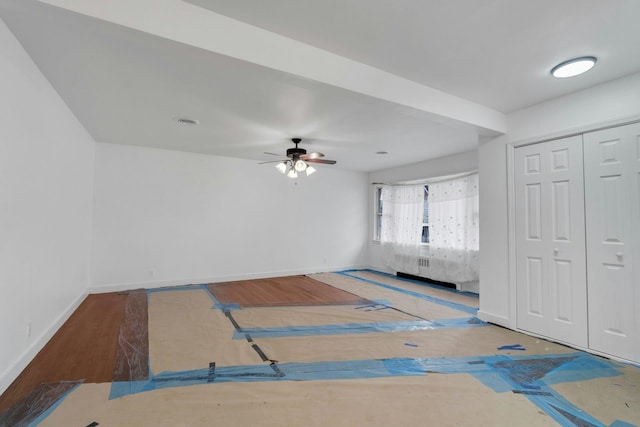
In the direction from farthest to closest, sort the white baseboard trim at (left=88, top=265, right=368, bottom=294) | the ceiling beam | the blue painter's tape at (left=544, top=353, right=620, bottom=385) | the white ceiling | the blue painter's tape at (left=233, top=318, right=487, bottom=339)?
the white baseboard trim at (left=88, top=265, right=368, bottom=294) → the blue painter's tape at (left=233, top=318, right=487, bottom=339) → the blue painter's tape at (left=544, top=353, right=620, bottom=385) → the white ceiling → the ceiling beam

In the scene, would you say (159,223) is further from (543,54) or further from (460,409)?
(543,54)

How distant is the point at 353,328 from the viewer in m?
3.21

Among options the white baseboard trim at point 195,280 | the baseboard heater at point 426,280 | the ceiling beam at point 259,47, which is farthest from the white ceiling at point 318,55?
the baseboard heater at point 426,280

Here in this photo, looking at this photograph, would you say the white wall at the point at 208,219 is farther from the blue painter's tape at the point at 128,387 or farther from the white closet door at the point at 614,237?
the white closet door at the point at 614,237

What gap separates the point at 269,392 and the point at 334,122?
2921 mm

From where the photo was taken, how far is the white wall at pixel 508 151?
2.57 metres

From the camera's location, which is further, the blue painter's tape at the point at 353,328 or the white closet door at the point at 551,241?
the blue painter's tape at the point at 353,328

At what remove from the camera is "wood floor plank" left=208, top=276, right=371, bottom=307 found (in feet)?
13.8

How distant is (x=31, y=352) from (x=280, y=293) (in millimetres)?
2914

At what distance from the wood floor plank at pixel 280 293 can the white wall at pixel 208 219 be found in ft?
1.76

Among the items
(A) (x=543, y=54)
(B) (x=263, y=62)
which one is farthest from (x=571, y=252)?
(B) (x=263, y=62)

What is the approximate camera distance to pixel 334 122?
359 cm

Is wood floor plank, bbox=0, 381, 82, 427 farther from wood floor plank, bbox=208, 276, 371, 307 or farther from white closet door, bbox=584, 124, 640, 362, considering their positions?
white closet door, bbox=584, 124, 640, 362

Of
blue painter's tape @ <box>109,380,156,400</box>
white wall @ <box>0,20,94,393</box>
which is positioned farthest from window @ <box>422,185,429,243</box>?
white wall @ <box>0,20,94,393</box>
